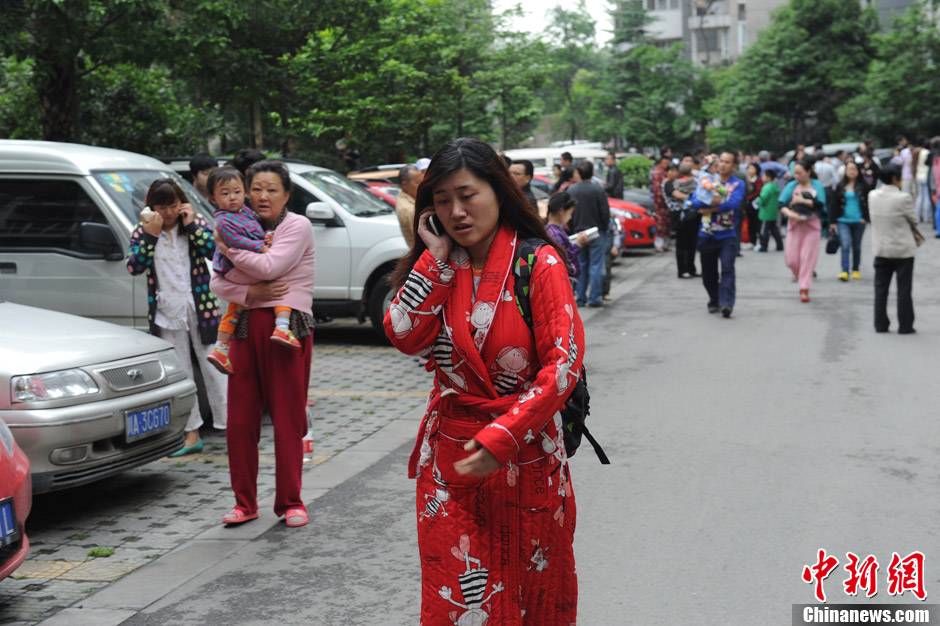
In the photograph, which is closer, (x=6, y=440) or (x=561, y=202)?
(x=6, y=440)

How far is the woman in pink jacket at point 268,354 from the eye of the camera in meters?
5.55

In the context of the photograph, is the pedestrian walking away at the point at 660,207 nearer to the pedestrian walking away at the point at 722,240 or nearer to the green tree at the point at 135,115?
the pedestrian walking away at the point at 722,240

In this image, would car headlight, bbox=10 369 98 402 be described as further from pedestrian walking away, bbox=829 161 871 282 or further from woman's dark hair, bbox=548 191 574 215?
pedestrian walking away, bbox=829 161 871 282

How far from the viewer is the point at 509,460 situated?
116 inches

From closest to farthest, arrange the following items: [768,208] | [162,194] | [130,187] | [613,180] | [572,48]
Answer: [162,194]
[130,187]
[768,208]
[613,180]
[572,48]

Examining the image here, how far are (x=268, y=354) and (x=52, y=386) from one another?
44.3 inches

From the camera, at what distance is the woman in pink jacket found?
5.55m

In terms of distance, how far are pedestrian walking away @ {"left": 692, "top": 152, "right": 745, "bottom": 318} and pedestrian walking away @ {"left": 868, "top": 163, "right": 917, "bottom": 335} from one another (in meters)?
1.72

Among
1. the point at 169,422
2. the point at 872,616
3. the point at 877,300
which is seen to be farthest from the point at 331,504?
the point at 877,300

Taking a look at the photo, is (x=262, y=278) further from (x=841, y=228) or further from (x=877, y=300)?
(x=841, y=228)

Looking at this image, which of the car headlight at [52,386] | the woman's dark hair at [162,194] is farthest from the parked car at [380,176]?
the car headlight at [52,386]

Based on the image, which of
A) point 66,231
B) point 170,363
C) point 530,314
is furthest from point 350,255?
point 530,314

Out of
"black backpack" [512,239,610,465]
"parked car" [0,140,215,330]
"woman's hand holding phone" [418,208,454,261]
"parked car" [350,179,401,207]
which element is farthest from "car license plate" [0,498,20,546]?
"parked car" [350,179,401,207]

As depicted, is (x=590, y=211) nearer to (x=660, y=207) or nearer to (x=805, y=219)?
(x=805, y=219)
